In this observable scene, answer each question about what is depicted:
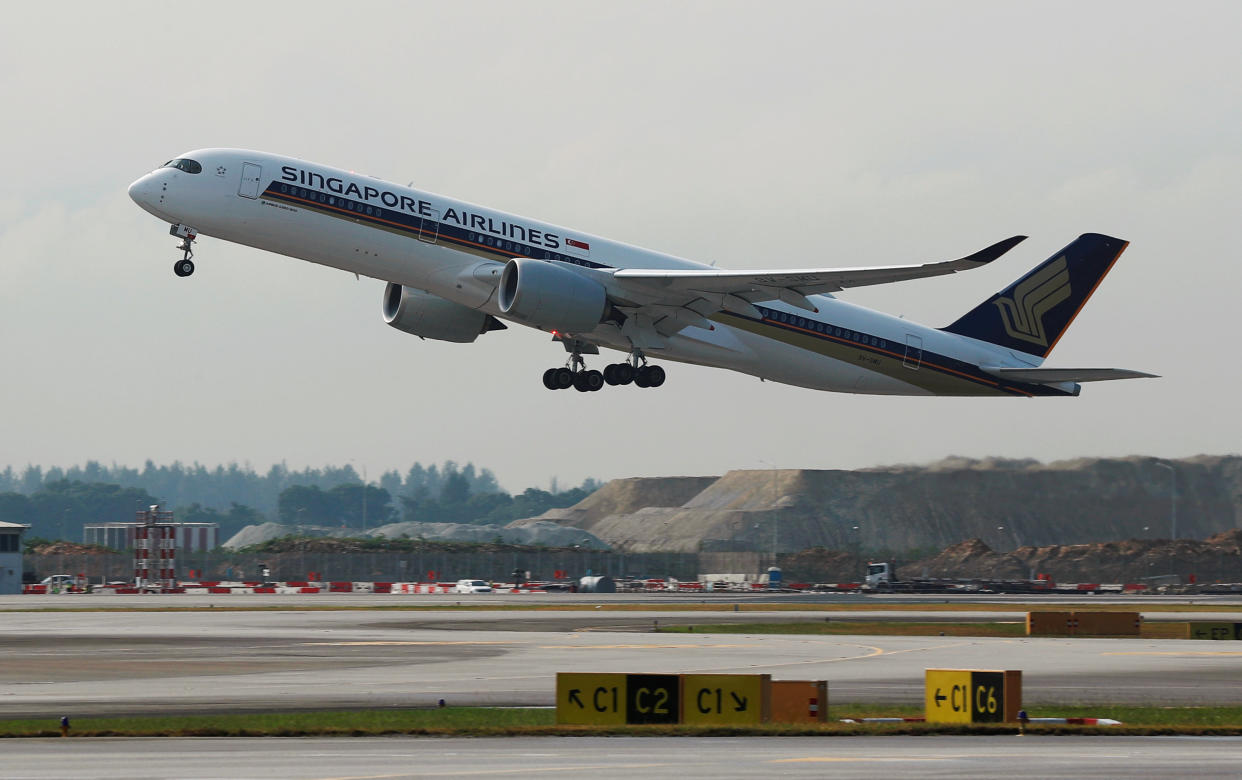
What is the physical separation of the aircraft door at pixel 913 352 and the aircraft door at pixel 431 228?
62.2ft

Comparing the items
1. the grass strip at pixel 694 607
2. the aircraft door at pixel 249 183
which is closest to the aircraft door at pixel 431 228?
the aircraft door at pixel 249 183

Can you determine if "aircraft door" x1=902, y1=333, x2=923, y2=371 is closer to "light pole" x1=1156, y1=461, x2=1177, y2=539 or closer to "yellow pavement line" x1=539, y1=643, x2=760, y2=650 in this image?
"yellow pavement line" x1=539, y1=643, x2=760, y2=650

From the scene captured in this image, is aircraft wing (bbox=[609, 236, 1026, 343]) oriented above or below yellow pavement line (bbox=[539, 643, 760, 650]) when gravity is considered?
above

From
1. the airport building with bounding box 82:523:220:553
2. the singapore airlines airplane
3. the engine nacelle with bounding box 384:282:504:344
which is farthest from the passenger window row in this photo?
the airport building with bounding box 82:523:220:553

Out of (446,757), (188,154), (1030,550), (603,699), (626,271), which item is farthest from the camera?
(1030,550)

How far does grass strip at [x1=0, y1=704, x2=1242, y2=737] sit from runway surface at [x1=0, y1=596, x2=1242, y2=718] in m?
1.36

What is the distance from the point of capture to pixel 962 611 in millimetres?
57531

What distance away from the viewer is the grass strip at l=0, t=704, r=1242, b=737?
20484 millimetres

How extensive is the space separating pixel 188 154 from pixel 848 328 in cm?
2311

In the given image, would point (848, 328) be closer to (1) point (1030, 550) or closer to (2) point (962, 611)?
(2) point (962, 611)

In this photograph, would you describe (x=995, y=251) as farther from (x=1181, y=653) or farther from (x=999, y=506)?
(x=999, y=506)

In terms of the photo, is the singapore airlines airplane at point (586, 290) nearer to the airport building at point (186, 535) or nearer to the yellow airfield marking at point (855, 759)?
the yellow airfield marking at point (855, 759)

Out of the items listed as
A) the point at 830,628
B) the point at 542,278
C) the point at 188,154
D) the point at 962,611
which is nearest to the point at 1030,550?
the point at 962,611

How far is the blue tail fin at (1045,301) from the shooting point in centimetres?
5772
